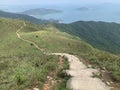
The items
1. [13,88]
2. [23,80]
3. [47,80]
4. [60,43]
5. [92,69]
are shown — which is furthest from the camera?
[60,43]

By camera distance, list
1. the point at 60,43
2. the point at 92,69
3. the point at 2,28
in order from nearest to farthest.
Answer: the point at 92,69 → the point at 60,43 → the point at 2,28

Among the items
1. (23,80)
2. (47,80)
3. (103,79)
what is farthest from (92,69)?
(23,80)

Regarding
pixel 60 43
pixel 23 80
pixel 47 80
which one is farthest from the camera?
pixel 60 43

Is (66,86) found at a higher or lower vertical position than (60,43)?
higher

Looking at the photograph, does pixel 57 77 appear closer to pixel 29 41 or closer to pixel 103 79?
pixel 103 79

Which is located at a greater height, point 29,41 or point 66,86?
point 66,86

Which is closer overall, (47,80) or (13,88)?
(13,88)

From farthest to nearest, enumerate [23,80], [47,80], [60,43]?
[60,43] → [47,80] → [23,80]

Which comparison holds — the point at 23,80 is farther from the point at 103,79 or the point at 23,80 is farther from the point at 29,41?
the point at 29,41

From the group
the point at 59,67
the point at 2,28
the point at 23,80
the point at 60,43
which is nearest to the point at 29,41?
the point at 60,43
